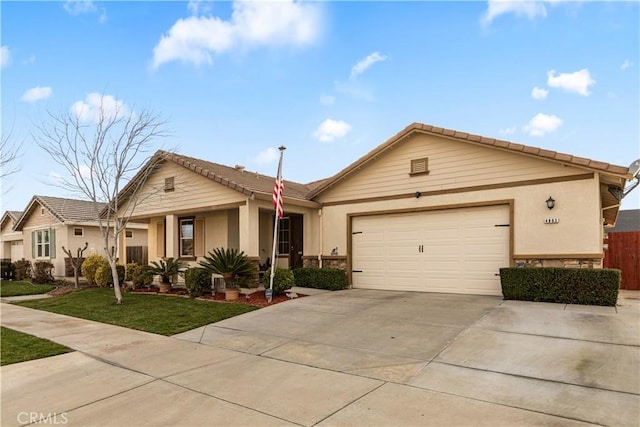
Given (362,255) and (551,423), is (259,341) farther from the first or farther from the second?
(362,255)

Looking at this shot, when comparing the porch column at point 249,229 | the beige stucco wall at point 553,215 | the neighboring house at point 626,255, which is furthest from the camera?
Answer: the neighboring house at point 626,255

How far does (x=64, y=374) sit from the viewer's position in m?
5.44

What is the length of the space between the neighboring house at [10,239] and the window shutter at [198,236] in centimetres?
1667

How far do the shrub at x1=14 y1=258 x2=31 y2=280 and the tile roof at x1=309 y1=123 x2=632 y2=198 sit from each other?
59.1 ft

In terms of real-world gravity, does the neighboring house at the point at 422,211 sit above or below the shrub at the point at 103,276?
above

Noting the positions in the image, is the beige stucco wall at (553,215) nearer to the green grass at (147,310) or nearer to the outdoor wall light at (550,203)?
the outdoor wall light at (550,203)

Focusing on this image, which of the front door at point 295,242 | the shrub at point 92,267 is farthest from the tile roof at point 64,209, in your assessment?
the front door at point 295,242

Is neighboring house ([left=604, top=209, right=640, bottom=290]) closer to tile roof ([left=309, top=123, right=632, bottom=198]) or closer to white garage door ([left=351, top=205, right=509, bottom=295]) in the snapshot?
tile roof ([left=309, top=123, right=632, bottom=198])

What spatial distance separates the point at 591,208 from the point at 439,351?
20.0ft

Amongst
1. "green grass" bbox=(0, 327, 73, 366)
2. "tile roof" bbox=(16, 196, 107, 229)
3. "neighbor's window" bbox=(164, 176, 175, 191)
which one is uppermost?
"neighbor's window" bbox=(164, 176, 175, 191)

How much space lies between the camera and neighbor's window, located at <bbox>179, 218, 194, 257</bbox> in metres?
15.2

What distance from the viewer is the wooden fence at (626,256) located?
14672 millimetres

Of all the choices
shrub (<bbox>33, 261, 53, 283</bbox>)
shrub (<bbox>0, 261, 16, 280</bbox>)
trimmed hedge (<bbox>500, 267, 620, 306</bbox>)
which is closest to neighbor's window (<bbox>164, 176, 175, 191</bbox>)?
shrub (<bbox>33, 261, 53, 283</bbox>)

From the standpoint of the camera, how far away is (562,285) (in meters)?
9.08
